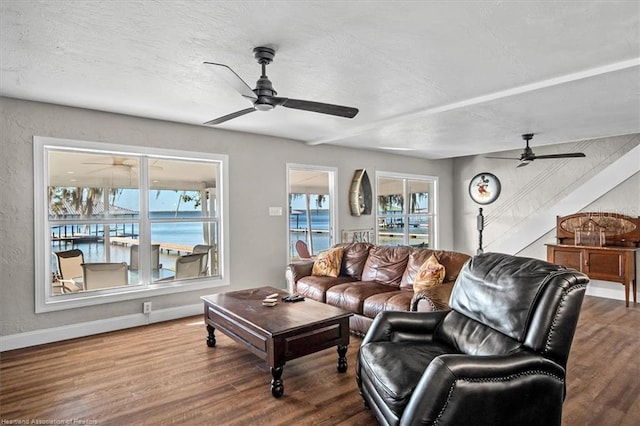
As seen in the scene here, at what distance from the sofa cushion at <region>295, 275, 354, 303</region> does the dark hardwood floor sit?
66cm

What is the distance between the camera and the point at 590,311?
479cm

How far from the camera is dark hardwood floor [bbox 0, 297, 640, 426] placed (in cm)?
237

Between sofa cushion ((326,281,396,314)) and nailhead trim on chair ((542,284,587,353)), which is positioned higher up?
nailhead trim on chair ((542,284,587,353))

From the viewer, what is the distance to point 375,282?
164 inches

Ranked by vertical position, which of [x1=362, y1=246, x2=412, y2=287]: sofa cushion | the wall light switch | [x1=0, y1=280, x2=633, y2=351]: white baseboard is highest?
the wall light switch

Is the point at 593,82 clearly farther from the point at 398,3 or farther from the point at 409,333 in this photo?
the point at 409,333

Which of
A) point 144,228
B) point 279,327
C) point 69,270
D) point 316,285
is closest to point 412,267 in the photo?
point 316,285

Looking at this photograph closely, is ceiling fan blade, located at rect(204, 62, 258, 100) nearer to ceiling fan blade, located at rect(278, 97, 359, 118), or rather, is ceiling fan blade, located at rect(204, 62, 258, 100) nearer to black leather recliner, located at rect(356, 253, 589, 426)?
ceiling fan blade, located at rect(278, 97, 359, 118)

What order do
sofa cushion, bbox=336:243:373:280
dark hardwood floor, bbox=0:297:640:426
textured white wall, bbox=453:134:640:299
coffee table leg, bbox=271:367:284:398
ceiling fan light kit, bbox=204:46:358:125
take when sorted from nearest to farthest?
dark hardwood floor, bbox=0:297:640:426
ceiling fan light kit, bbox=204:46:358:125
coffee table leg, bbox=271:367:284:398
sofa cushion, bbox=336:243:373:280
textured white wall, bbox=453:134:640:299

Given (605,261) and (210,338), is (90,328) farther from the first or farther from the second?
(605,261)

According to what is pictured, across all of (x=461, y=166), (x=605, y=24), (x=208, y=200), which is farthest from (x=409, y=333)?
(x=461, y=166)

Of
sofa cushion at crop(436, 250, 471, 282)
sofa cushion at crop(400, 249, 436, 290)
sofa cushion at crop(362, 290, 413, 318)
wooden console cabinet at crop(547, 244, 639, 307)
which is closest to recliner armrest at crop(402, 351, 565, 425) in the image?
sofa cushion at crop(362, 290, 413, 318)

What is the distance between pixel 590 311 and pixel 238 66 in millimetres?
5171

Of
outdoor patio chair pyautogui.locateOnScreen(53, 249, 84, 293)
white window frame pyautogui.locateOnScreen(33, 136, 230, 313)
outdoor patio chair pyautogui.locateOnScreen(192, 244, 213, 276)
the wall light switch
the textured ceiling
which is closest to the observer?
the textured ceiling
